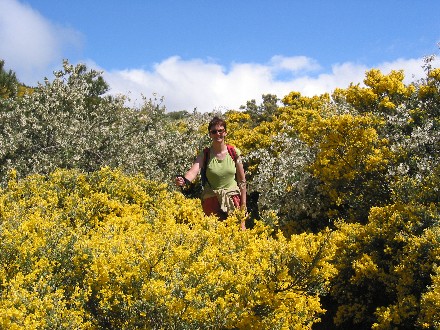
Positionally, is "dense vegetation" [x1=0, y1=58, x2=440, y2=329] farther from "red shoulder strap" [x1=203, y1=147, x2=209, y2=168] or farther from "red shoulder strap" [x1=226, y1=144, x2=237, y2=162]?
"red shoulder strap" [x1=226, y1=144, x2=237, y2=162]

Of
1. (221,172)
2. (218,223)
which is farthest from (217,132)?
(218,223)

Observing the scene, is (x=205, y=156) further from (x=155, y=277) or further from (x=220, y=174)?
(x=155, y=277)

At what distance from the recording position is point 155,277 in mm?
3197

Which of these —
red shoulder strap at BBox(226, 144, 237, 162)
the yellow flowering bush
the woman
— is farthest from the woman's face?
the yellow flowering bush

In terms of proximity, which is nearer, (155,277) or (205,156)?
(155,277)

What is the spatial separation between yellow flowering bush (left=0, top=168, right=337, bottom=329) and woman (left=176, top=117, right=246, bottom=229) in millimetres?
822

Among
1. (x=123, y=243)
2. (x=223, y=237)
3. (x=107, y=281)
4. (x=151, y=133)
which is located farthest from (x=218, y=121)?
(x=151, y=133)

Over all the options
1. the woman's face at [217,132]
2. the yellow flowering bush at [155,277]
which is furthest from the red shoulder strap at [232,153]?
the yellow flowering bush at [155,277]

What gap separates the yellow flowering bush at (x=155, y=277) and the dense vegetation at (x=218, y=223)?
0.04 ft

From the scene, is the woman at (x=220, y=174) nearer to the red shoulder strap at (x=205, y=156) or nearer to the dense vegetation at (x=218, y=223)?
the red shoulder strap at (x=205, y=156)

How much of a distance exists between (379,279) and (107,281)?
3718 millimetres

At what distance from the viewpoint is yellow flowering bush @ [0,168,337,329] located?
294 centimetres

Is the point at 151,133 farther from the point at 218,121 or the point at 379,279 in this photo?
the point at 379,279

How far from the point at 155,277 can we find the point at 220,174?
2146 mm
